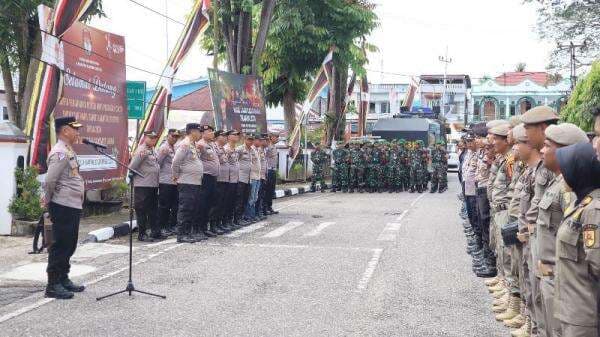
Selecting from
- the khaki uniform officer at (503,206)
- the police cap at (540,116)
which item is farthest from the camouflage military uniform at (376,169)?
the police cap at (540,116)

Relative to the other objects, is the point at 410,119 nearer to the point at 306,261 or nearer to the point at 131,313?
the point at 306,261

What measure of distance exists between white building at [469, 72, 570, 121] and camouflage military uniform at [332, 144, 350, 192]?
132 ft

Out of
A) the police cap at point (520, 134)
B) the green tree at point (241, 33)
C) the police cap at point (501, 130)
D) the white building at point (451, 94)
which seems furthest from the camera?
the white building at point (451, 94)

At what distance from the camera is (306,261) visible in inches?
336

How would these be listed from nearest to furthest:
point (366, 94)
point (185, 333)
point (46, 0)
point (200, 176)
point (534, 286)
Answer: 1. point (534, 286)
2. point (185, 333)
3. point (200, 176)
4. point (46, 0)
5. point (366, 94)

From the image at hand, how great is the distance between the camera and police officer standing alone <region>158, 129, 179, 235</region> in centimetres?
1077

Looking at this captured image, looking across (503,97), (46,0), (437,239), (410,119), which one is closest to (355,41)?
(410,119)

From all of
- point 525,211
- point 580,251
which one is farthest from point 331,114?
point 580,251

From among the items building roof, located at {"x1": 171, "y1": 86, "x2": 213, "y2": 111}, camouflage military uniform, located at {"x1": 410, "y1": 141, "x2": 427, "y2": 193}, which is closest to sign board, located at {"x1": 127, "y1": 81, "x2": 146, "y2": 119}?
camouflage military uniform, located at {"x1": 410, "y1": 141, "x2": 427, "y2": 193}

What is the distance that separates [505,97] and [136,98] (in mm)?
50950

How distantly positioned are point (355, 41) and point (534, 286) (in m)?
22.5

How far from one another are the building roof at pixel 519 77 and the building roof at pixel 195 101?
31.4 m

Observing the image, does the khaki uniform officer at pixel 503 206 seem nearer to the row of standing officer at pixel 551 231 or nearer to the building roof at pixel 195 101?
the row of standing officer at pixel 551 231

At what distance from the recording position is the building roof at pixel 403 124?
88.6 ft
